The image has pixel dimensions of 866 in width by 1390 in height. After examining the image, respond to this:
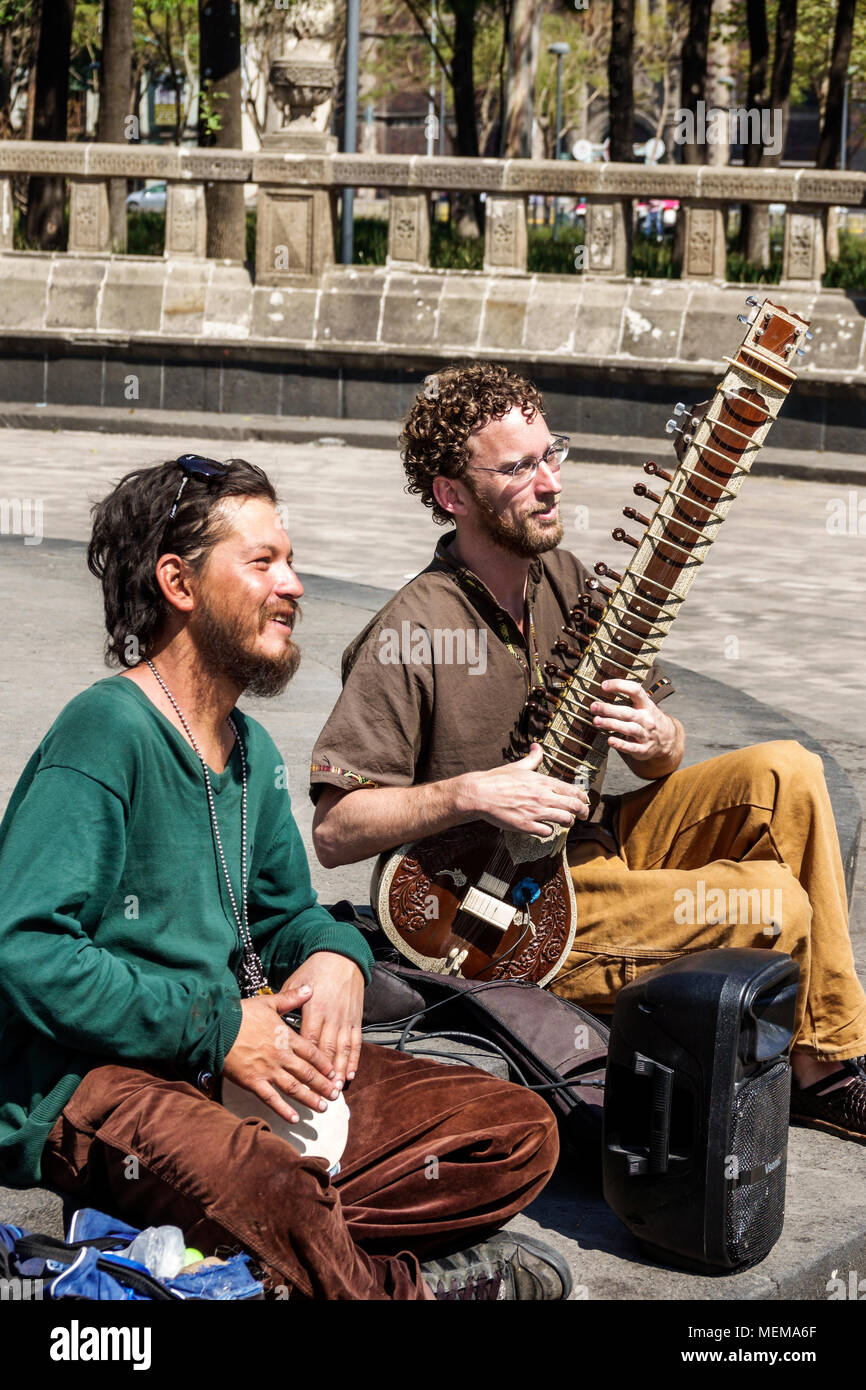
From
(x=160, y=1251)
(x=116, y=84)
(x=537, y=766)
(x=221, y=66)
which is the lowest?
(x=160, y=1251)

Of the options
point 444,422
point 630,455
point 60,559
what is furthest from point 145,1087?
point 630,455

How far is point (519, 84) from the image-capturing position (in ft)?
99.0

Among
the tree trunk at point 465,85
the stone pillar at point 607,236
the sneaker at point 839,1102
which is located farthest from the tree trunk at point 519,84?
the sneaker at point 839,1102

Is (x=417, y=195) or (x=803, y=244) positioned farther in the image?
(x=417, y=195)

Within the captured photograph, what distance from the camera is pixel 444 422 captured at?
3.71 meters

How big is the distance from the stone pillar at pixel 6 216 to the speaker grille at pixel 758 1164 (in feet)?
46.3

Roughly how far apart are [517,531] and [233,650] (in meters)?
0.95

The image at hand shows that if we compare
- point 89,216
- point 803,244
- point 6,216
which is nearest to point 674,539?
point 803,244

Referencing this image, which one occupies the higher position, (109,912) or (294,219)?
(294,219)

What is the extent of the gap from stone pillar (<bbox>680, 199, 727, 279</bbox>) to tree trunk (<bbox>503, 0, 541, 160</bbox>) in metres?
15.4

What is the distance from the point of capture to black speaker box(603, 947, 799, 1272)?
116 inches

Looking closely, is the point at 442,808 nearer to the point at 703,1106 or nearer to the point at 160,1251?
the point at 703,1106

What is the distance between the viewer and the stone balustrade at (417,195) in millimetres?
14469
